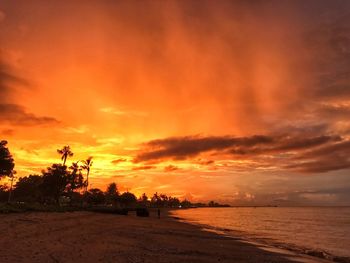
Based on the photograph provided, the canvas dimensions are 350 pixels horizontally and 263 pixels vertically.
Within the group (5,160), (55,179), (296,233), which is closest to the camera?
(296,233)

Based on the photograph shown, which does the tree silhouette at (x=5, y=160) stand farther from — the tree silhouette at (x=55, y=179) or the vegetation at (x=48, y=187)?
the tree silhouette at (x=55, y=179)

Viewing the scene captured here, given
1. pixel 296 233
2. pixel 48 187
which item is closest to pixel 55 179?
pixel 48 187

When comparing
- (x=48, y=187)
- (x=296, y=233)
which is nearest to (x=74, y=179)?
(x=48, y=187)

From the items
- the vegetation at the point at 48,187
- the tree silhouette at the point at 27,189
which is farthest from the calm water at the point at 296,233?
the tree silhouette at the point at 27,189

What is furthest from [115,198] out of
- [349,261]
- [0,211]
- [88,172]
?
[349,261]

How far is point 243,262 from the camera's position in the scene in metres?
19.4

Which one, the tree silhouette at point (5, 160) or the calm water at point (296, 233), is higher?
the tree silhouette at point (5, 160)

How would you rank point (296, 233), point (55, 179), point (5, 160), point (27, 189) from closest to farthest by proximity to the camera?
1. point (296, 233)
2. point (5, 160)
3. point (55, 179)
4. point (27, 189)

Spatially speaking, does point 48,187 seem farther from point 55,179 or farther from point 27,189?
point 27,189

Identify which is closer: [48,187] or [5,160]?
[5,160]

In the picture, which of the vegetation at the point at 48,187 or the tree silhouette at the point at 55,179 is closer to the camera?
the vegetation at the point at 48,187

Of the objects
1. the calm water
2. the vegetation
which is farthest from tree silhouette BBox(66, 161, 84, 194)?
the calm water

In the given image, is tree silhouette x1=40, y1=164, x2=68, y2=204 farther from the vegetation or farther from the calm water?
the calm water

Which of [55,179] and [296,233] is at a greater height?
[55,179]
